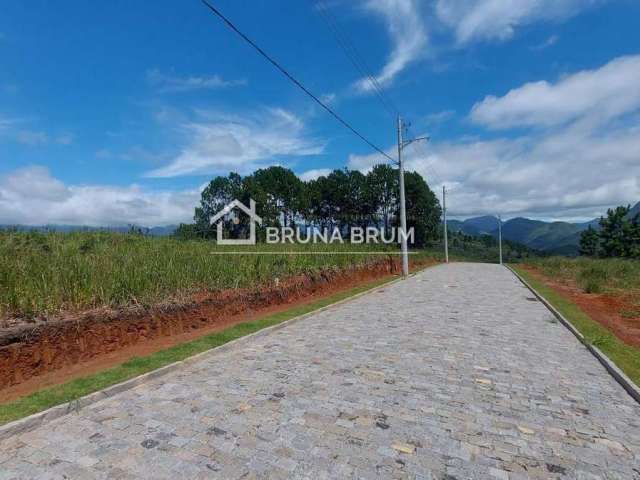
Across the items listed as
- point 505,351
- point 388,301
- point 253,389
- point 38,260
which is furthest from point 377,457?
point 388,301

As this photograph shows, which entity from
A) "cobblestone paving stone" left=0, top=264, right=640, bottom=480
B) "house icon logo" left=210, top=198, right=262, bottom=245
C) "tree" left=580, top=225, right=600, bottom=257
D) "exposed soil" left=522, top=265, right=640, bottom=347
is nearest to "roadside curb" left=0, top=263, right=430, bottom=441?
"cobblestone paving stone" left=0, top=264, right=640, bottom=480

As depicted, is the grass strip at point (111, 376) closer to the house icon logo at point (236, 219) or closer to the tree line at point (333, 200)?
the house icon logo at point (236, 219)

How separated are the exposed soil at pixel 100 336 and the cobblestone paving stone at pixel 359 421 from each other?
150cm

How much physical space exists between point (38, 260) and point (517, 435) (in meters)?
8.03

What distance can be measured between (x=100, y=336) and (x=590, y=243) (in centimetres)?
6245

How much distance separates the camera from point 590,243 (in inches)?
1973

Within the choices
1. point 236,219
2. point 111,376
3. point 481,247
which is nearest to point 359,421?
point 111,376

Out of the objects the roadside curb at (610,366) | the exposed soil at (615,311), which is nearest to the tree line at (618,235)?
the exposed soil at (615,311)

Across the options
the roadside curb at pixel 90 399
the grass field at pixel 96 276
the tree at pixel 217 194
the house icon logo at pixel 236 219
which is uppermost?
the tree at pixel 217 194

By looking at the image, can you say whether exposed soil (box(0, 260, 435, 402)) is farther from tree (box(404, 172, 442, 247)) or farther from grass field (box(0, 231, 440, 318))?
tree (box(404, 172, 442, 247))

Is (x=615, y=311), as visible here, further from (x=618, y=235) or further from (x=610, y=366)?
(x=618, y=235)

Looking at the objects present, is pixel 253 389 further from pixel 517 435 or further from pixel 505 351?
pixel 505 351

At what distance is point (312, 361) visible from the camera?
511cm

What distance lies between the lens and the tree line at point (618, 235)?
145ft
